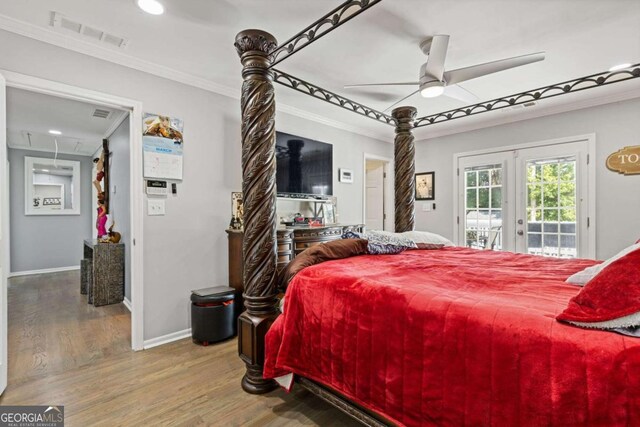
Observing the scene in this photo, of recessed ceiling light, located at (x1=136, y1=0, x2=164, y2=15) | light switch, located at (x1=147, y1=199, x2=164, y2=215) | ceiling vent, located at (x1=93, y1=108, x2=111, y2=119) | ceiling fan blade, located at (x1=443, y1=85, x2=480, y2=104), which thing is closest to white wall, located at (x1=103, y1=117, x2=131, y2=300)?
ceiling vent, located at (x1=93, y1=108, x2=111, y2=119)

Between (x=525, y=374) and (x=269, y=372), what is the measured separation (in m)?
1.34

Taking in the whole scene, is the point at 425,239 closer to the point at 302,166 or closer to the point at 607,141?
the point at 302,166

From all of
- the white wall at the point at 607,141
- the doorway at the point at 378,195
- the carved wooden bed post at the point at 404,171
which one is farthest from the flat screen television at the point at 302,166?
the white wall at the point at 607,141

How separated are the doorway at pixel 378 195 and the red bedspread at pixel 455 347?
3750 mm

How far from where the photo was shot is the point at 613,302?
93 cm

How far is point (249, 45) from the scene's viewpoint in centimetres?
196

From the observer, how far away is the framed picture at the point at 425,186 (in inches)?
208

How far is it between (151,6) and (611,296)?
9.25 feet

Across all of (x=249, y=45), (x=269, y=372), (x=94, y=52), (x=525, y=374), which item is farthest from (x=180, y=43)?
(x=525, y=374)

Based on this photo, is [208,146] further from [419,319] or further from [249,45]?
[419,319]

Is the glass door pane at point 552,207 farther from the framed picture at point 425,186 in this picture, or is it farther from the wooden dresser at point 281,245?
the wooden dresser at point 281,245

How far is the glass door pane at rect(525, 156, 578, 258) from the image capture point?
3.91 metres

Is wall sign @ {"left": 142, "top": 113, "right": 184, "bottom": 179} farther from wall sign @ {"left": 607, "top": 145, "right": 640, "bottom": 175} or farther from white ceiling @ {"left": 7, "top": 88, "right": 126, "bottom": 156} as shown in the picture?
wall sign @ {"left": 607, "top": 145, "right": 640, "bottom": 175}

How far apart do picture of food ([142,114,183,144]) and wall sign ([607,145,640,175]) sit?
494cm
